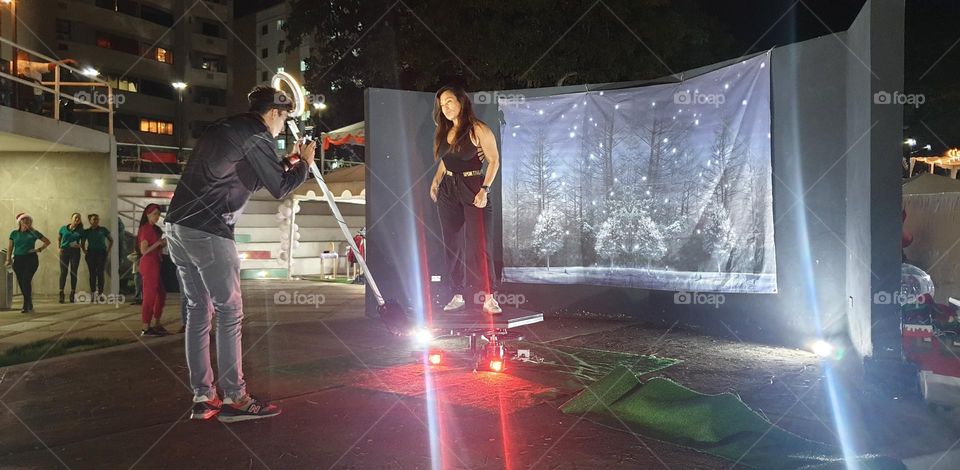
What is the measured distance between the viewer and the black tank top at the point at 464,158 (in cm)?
627

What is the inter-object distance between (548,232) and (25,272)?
8405 mm

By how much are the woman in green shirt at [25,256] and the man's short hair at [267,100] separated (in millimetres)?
8561

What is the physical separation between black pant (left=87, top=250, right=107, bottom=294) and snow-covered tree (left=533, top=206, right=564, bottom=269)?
8099 millimetres

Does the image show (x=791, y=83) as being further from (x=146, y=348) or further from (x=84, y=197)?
(x=84, y=197)

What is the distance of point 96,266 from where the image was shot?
12211mm

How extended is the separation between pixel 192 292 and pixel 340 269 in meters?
15.5

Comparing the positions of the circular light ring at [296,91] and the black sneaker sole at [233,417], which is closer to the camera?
the black sneaker sole at [233,417]

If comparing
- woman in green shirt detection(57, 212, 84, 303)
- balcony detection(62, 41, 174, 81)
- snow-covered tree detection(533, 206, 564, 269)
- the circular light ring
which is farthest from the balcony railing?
balcony detection(62, 41, 174, 81)

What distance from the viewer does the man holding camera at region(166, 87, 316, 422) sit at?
4.23 metres

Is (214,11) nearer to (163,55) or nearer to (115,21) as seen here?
(163,55)

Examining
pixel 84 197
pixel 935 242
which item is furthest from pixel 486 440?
pixel 84 197

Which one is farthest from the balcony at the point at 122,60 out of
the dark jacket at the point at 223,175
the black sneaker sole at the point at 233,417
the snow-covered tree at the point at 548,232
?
the black sneaker sole at the point at 233,417

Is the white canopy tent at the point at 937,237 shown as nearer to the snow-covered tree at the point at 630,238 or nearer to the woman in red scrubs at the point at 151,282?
the snow-covered tree at the point at 630,238

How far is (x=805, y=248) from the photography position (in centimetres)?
693
